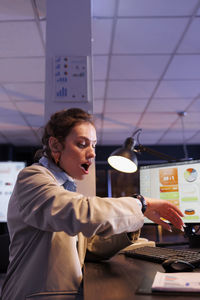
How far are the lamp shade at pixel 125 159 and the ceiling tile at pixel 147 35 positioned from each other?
1367 millimetres

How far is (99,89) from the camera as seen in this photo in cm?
414

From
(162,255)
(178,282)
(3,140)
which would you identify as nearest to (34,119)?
(3,140)

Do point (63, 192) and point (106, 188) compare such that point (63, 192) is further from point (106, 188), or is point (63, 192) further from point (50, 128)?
point (106, 188)

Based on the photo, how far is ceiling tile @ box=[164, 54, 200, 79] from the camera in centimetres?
332

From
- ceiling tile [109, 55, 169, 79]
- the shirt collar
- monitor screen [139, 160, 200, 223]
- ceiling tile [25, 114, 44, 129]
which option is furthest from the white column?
ceiling tile [25, 114, 44, 129]

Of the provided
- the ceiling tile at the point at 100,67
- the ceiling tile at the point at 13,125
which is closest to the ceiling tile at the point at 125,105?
the ceiling tile at the point at 100,67

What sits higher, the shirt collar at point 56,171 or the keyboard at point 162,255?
the shirt collar at point 56,171

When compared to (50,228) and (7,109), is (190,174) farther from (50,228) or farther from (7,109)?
(7,109)

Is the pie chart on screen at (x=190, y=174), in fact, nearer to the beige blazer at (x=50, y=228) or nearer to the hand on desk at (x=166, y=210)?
the hand on desk at (x=166, y=210)

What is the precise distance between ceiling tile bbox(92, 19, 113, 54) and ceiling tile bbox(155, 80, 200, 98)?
117 centimetres

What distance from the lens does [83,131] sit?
113 cm

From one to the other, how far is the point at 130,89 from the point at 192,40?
131cm

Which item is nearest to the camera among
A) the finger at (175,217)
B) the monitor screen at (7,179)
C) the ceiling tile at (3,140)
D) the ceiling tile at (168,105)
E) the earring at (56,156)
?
the finger at (175,217)

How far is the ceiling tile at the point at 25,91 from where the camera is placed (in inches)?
157
